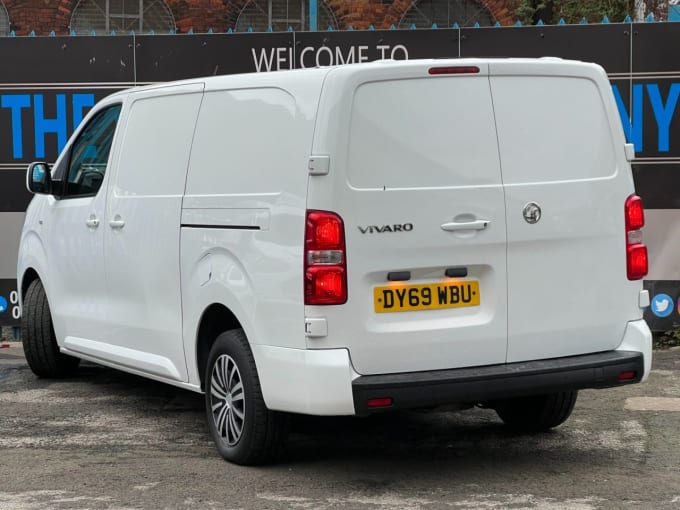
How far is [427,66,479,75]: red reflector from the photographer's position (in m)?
5.29

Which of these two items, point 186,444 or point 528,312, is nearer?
point 528,312

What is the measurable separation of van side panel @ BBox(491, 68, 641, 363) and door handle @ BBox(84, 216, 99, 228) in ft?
9.06

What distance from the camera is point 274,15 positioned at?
20000mm

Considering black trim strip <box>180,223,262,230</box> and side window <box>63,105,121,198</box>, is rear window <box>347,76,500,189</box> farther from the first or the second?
side window <box>63,105,121,198</box>

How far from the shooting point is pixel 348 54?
373 inches

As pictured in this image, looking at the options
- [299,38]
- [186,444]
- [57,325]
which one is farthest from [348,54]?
[186,444]

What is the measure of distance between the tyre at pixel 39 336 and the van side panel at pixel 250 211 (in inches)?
88.9

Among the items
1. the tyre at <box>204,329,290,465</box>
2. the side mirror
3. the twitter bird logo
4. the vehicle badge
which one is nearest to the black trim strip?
the tyre at <box>204,329,290,465</box>

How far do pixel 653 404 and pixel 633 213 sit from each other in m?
1.98

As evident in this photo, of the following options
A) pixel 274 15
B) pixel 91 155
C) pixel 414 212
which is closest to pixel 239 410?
pixel 414 212

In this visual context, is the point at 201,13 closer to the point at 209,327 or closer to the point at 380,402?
the point at 209,327

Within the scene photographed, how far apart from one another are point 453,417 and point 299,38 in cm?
390

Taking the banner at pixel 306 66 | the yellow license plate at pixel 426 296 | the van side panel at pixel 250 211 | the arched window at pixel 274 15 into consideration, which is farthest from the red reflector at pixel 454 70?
the arched window at pixel 274 15

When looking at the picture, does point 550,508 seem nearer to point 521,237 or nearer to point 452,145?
point 521,237
